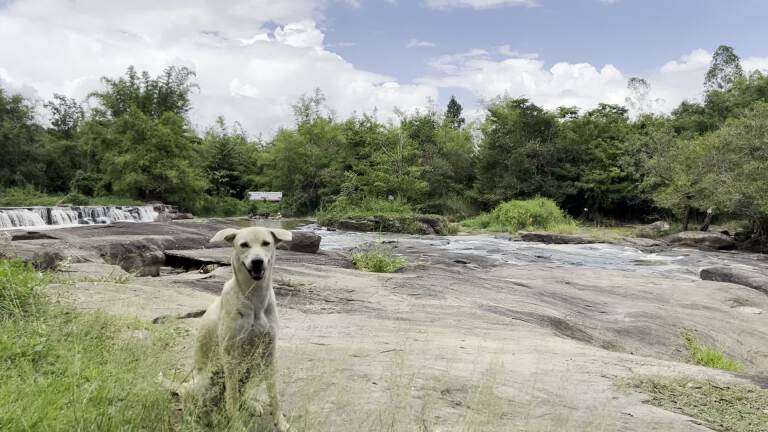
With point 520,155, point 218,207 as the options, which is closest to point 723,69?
point 520,155

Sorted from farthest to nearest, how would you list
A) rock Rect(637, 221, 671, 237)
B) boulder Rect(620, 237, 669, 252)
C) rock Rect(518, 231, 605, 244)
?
rock Rect(637, 221, 671, 237) < rock Rect(518, 231, 605, 244) < boulder Rect(620, 237, 669, 252)

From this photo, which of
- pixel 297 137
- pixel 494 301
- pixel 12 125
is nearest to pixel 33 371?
pixel 494 301

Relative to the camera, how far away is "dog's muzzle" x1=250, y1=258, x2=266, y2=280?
10.1 feet

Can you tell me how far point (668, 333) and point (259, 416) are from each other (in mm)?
6439

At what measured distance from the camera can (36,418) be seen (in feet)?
7.54

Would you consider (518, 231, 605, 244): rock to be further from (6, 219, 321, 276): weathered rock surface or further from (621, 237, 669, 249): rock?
(6, 219, 321, 276): weathered rock surface

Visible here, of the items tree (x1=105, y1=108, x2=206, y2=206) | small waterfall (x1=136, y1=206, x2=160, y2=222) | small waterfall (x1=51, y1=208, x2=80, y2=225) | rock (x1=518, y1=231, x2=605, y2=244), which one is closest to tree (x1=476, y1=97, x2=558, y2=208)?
rock (x1=518, y1=231, x2=605, y2=244)

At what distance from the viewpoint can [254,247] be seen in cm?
318

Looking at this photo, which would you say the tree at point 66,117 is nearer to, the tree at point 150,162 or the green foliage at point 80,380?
the tree at point 150,162

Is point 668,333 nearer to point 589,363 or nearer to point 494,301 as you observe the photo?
point 494,301

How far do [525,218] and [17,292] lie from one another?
28.0 m

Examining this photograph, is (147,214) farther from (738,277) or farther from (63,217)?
(738,277)

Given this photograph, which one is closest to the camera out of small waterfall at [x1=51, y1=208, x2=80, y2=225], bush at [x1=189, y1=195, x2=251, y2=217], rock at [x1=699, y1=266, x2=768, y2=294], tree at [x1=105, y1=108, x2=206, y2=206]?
rock at [x1=699, y1=266, x2=768, y2=294]

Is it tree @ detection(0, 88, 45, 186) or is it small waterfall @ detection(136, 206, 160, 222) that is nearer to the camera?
small waterfall @ detection(136, 206, 160, 222)
